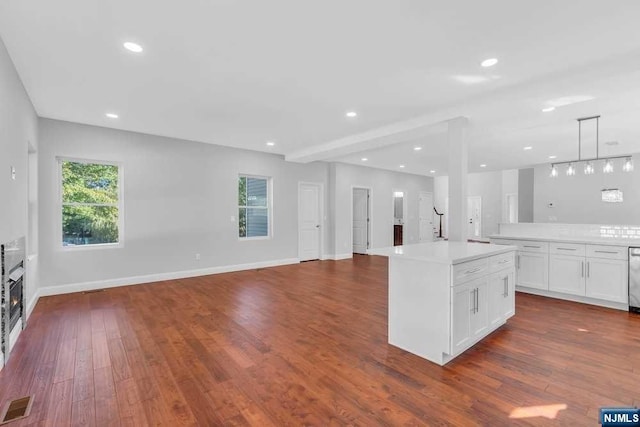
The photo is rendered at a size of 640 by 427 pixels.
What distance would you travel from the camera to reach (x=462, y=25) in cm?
235

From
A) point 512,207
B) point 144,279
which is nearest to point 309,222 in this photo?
point 144,279

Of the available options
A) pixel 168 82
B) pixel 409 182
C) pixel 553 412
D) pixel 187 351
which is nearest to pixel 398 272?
pixel 553 412

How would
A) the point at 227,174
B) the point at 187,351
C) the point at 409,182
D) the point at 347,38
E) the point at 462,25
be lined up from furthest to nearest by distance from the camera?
the point at 409,182 < the point at 227,174 < the point at 187,351 < the point at 347,38 < the point at 462,25

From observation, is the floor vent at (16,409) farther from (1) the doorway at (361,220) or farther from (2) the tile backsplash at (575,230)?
(1) the doorway at (361,220)

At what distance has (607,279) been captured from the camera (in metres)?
4.03

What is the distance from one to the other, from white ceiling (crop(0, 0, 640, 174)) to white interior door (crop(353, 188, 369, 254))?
14.3 ft

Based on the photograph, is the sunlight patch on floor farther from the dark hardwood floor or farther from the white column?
the white column

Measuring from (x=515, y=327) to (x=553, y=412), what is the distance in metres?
1.62

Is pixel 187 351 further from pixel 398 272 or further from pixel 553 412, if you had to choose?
pixel 553 412

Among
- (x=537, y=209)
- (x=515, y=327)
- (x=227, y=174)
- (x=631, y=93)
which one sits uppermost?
(x=631, y=93)

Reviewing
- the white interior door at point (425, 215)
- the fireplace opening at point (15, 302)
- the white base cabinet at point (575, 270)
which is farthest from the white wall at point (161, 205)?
the white interior door at point (425, 215)

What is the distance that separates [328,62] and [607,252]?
4316 mm

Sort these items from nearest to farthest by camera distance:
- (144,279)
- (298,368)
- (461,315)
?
(298,368) < (461,315) < (144,279)

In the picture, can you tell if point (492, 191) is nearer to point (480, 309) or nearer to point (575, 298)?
point (575, 298)
